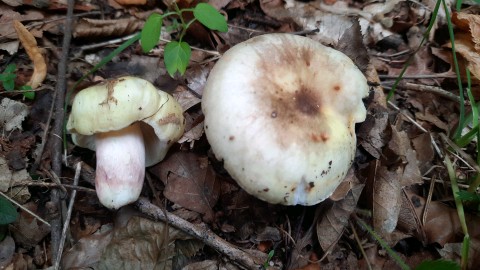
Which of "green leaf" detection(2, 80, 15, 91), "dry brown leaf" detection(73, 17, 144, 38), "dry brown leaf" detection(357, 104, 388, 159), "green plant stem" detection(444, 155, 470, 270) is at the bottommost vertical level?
"green plant stem" detection(444, 155, 470, 270)

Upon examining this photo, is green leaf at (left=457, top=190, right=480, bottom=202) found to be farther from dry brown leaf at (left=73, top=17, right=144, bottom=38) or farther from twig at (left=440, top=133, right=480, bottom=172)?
dry brown leaf at (left=73, top=17, right=144, bottom=38)

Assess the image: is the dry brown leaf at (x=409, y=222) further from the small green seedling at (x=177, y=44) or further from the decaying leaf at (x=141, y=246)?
the small green seedling at (x=177, y=44)

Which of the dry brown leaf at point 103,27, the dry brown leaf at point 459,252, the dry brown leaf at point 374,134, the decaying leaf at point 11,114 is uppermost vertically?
the dry brown leaf at point 103,27

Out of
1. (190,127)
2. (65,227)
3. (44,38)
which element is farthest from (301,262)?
(44,38)

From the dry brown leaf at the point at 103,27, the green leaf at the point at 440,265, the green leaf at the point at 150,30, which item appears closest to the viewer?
the green leaf at the point at 440,265

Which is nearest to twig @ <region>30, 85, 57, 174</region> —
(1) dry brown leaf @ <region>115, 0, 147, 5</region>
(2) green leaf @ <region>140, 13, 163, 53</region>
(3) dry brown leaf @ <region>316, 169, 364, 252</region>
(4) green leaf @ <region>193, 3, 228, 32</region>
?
(2) green leaf @ <region>140, 13, 163, 53</region>

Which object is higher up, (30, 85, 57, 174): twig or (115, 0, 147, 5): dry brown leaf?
(115, 0, 147, 5): dry brown leaf

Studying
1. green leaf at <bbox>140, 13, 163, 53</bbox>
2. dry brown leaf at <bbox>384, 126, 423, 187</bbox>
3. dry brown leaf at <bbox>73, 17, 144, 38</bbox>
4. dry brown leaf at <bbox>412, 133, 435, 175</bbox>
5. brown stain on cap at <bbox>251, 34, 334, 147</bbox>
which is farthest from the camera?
dry brown leaf at <bbox>73, 17, 144, 38</bbox>

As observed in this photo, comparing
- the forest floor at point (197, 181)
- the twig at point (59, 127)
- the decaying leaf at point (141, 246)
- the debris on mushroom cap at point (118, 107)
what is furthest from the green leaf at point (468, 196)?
the twig at point (59, 127)
